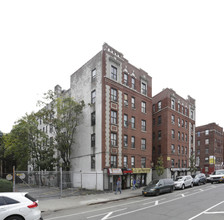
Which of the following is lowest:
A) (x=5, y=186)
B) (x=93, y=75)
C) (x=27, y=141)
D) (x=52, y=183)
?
(x=52, y=183)

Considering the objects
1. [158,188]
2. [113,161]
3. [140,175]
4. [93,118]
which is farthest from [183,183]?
[93,118]

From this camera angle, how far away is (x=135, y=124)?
3062 cm

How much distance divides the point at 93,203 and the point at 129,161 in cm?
1224

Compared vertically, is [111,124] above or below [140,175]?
above

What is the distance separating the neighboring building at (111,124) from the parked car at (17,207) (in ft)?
53.1

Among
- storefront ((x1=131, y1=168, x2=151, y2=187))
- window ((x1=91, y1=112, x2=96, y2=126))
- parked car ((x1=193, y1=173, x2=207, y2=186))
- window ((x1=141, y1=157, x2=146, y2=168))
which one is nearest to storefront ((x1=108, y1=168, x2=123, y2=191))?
storefront ((x1=131, y1=168, x2=151, y2=187))

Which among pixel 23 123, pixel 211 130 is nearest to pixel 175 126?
pixel 23 123

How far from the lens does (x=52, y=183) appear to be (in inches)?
1147

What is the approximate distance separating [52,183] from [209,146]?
5168 centimetres

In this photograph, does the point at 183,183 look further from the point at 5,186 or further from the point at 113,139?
the point at 5,186

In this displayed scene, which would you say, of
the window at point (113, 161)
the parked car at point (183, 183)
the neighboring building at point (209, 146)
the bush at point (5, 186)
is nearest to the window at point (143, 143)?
the window at point (113, 161)

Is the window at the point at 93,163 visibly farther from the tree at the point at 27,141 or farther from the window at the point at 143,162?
the window at the point at 143,162

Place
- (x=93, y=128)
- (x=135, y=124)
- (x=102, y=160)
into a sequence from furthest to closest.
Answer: (x=135, y=124)
(x=93, y=128)
(x=102, y=160)

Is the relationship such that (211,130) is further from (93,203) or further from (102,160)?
(93,203)
